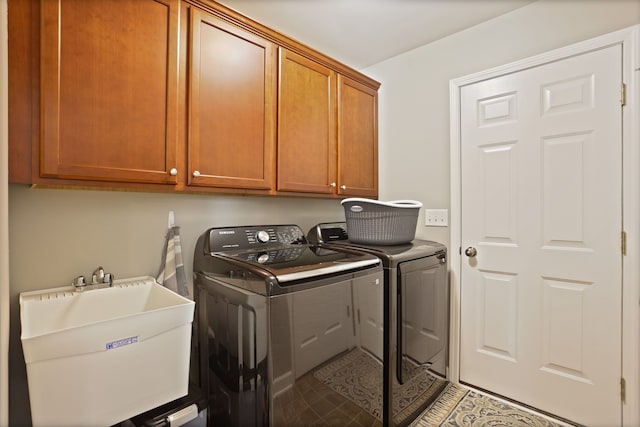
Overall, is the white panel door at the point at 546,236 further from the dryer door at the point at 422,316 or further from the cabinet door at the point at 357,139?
the cabinet door at the point at 357,139

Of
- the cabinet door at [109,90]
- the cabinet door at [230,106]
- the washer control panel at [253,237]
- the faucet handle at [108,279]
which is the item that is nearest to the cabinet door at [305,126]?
the cabinet door at [230,106]

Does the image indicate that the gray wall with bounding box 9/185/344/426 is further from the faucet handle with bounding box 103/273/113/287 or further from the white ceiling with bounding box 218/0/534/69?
the white ceiling with bounding box 218/0/534/69

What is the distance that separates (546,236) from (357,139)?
4.40 ft

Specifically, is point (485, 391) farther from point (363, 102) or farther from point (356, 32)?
point (356, 32)

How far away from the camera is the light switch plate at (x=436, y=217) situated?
228cm

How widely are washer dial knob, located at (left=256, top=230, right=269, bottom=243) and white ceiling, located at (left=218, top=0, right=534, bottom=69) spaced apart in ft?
4.46

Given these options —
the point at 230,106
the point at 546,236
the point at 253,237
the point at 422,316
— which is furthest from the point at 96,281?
the point at 546,236

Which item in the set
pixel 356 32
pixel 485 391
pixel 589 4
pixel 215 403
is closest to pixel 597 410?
pixel 485 391

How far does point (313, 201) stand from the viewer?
96.6 inches

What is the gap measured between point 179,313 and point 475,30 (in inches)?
96.0

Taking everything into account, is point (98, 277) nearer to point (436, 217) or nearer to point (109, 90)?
point (109, 90)

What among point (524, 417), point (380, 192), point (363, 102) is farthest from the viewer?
point (380, 192)

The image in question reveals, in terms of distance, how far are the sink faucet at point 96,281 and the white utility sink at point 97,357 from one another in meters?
0.04

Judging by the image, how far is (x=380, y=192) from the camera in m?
2.67
